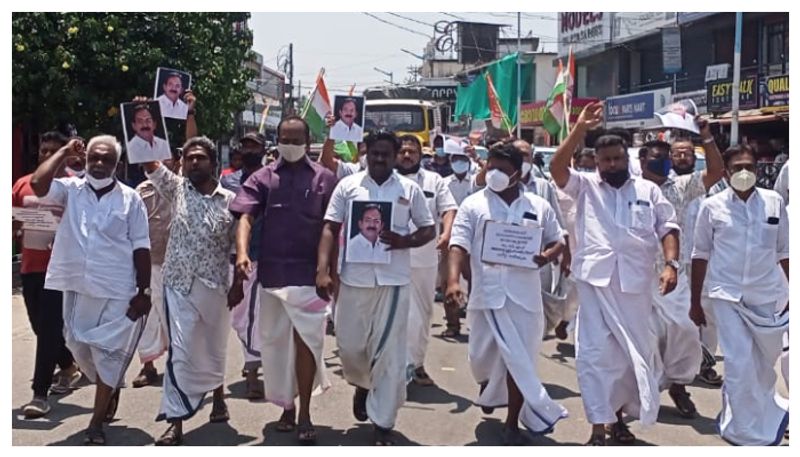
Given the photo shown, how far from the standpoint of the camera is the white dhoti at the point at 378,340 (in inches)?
215

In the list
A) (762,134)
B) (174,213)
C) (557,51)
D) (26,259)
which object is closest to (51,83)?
(26,259)

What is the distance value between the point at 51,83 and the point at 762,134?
1870 cm

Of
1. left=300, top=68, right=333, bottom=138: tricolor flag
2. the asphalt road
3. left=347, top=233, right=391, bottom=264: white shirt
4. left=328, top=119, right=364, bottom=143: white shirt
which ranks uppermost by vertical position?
left=300, top=68, right=333, bottom=138: tricolor flag

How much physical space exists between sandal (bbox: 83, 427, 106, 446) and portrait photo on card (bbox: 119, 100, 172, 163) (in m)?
1.69

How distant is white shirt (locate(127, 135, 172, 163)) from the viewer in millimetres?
5879

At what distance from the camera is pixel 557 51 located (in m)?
40.9

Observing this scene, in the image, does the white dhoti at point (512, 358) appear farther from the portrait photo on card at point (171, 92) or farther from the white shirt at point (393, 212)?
the portrait photo on card at point (171, 92)

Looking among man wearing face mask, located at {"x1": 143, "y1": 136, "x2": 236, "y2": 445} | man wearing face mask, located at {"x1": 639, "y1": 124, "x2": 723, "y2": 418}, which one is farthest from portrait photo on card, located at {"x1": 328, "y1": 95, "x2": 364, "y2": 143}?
man wearing face mask, located at {"x1": 639, "y1": 124, "x2": 723, "y2": 418}

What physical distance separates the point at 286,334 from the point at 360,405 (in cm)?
74

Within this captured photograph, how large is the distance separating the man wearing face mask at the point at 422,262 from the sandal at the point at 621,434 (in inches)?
66.6

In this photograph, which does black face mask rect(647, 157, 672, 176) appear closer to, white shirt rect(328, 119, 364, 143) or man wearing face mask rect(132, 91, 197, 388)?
white shirt rect(328, 119, 364, 143)

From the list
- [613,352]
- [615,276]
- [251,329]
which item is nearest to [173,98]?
[251,329]

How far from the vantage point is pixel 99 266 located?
543 cm
